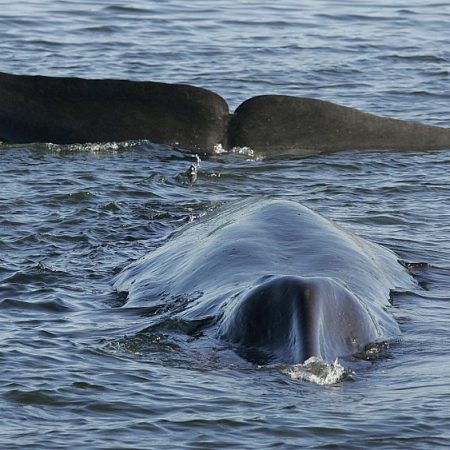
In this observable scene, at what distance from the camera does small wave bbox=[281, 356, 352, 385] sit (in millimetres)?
6656

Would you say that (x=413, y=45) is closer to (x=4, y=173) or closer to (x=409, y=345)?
(x=4, y=173)

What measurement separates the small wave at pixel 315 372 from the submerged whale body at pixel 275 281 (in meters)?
0.03

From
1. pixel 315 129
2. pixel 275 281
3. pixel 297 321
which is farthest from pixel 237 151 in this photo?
pixel 297 321

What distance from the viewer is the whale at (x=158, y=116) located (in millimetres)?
12266

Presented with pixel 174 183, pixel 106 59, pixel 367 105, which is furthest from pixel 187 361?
pixel 106 59

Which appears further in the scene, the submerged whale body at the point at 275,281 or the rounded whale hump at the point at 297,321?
the submerged whale body at the point at 275,281

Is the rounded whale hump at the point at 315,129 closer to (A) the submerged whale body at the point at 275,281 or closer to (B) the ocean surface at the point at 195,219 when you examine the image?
(B) the ocean surface at the point at 195,219

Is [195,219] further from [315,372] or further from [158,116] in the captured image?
[315,372]

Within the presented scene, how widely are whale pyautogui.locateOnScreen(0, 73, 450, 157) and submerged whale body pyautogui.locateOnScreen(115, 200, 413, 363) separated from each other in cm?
292

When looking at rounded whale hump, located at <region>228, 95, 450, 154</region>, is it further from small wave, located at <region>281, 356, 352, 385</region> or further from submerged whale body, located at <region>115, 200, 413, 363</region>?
small wave, located at <region>281, 356, 352, 385</region>

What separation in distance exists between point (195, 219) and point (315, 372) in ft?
12.1

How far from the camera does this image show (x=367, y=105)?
653 inches

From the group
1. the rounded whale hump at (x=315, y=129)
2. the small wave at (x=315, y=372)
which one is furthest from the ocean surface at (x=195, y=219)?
the rounded whale hump at (x=315, y=129)

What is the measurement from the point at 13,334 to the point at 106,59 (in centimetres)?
1175
